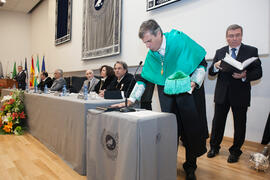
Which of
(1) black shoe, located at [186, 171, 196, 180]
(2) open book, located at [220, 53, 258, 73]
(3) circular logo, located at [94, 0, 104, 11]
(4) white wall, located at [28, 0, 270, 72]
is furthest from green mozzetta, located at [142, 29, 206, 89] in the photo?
(3) circular logo, located at [94, 0, 104, 11]

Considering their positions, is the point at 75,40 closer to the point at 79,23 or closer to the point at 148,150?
the point at 79,23

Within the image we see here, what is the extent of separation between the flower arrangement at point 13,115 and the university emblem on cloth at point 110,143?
7.64ft

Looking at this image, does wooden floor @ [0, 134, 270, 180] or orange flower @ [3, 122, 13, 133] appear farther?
orange flower @ [3, 122, 13, 133]

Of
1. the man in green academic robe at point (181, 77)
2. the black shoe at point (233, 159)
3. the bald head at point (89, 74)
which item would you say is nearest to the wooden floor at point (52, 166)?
the black shoe at point (233, 159)

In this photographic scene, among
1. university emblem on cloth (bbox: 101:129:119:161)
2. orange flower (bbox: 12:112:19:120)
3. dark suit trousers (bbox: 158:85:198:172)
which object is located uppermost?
dark suit trousers (bbox: 158:85:198:172)

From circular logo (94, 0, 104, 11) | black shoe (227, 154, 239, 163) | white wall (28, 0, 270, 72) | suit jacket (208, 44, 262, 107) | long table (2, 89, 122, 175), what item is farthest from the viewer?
circular logo (94, 0, 104, 11)

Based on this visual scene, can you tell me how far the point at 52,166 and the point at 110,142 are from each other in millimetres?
965

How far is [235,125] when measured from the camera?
→ 2.08 m

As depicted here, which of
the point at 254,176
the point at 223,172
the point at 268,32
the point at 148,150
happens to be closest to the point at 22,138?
the point at 148,150

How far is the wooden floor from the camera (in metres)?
1.70

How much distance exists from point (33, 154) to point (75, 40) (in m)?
4.51

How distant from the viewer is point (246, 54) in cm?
203

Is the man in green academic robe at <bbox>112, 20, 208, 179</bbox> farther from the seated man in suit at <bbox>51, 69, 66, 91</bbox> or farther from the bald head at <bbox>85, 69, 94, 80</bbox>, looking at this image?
the seated man in suit at <bbox>51, 69, 66, 91</bbox>

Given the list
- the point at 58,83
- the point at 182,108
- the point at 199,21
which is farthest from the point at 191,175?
the point at 58,83
